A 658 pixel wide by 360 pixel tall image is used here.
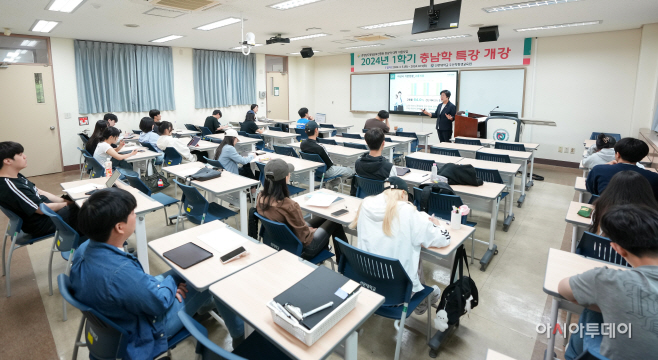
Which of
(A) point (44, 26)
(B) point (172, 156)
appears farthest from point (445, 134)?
(A) point (44, 26)

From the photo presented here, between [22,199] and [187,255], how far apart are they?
1747 millimetres

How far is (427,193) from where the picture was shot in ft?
10.2

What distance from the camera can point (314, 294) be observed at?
1.49 metres

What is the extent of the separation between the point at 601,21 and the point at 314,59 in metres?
8.23

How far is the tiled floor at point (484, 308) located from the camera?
2.31m

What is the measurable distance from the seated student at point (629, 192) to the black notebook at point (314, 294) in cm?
167

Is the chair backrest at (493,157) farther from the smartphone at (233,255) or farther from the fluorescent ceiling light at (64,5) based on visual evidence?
the fluorescent ceiling light at (64,5)

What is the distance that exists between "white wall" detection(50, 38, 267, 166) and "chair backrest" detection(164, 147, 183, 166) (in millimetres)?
3884

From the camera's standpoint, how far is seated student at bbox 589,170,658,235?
2125mm

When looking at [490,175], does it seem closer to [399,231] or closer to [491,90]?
[399,231]

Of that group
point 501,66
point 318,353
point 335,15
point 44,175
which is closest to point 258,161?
point 335,15

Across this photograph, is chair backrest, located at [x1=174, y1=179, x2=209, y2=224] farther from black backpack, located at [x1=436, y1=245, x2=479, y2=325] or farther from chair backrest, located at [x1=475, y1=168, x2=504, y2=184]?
chair backrest, located at [x1=475, y1=168, x2=504, y2=184]


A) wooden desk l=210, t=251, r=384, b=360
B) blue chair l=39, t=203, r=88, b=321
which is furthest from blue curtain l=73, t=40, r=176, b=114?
wooden desk l=210, t=251, r=384, b=360

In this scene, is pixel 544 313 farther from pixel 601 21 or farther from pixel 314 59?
pixel 314 59
